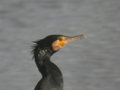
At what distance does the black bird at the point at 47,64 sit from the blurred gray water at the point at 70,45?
2.60 m

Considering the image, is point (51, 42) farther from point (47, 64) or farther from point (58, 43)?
point (47, 64)

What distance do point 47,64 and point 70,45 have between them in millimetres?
4313

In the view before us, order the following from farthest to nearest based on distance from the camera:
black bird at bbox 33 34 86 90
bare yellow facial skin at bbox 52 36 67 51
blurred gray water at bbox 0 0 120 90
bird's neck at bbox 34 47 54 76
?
1. blurred gray water at bbox 0 0 120 90
2. bare yellow facial skin at bbox 52 36 67 51
3. bird's neck at bbox 34 47 54 76
4. black bird at bbox 33 34 86 90

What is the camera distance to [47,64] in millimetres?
7699

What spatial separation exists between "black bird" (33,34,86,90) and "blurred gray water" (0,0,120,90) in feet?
8.53

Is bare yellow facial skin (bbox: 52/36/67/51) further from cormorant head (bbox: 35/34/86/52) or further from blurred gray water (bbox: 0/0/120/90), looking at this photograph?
blurred gray water (bbox: 0/0/120/90)

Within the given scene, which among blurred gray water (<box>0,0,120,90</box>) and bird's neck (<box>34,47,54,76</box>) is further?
blurred gray water (<box>0,0,120,90</box>)

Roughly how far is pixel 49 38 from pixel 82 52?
386 cm

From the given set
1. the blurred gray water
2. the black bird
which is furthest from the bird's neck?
the blurred gray water

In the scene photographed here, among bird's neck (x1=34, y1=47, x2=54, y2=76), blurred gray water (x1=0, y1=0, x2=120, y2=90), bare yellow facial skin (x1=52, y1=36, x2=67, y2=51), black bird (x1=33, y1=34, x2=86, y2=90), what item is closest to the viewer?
black bird (x1=33, y1=34, x2=86, y2=90)

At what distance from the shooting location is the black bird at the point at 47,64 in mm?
A: 7523

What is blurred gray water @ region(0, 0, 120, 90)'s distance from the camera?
10633 millimetres

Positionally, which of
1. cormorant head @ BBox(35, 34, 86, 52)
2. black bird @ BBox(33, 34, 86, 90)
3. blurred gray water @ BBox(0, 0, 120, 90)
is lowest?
black bird @ BBox(33, 34, 86, 90)

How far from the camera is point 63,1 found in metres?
14.1
